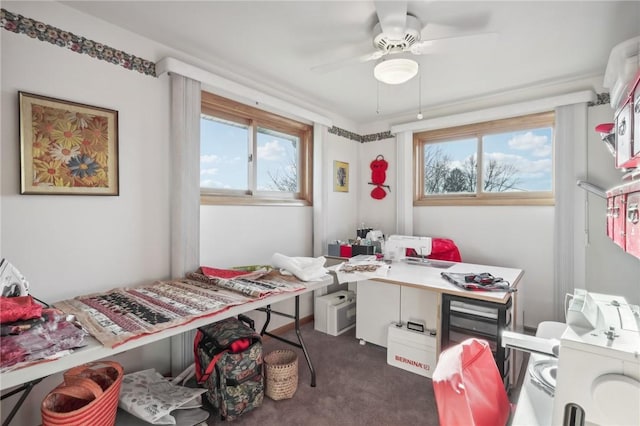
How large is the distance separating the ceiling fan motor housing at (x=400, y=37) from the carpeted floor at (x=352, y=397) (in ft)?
7.60

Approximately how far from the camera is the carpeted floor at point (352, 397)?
182 cm

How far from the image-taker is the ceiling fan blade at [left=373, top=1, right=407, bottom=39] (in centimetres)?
157

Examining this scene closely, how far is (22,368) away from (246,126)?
2397mm

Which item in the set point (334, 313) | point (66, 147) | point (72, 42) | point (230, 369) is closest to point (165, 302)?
point (230, 369)

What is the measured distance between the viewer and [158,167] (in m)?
2.20

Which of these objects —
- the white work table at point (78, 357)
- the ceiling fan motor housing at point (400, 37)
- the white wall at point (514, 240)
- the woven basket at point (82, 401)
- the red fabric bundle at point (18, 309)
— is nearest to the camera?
the white work table at point (78, 357)

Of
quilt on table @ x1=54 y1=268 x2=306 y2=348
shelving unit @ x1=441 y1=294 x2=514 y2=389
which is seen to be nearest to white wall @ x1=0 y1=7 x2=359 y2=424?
quilt on table @ x1=54 y1=268 x2=306 y2=348

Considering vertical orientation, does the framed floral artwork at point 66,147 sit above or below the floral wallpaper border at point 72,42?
below

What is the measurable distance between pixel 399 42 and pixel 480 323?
6.16ft

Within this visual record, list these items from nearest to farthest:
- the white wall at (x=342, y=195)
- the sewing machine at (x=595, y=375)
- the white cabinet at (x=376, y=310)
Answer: the sewing machine at (x=595, y=375)
the white cabinet at (x=376, y=310)
the white wall at (x=342, y=195)

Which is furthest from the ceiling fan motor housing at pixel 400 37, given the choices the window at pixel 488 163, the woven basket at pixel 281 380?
the woven basket at pixel 281 380

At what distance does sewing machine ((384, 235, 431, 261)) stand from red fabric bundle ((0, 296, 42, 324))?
2.44 metres

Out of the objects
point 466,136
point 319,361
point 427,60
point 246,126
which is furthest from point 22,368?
point 466,136

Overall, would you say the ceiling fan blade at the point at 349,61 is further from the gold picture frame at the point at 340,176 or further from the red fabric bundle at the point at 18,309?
the red fabric bundle at the point at 18,309
